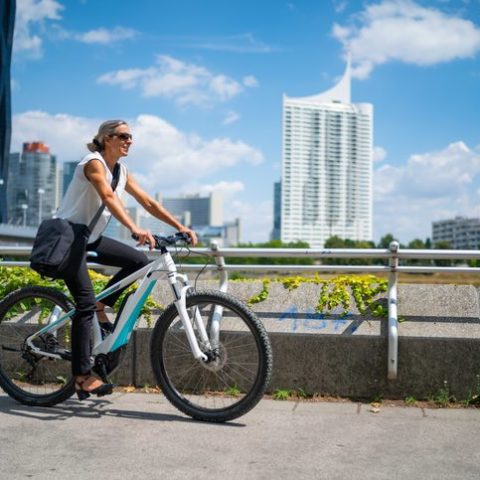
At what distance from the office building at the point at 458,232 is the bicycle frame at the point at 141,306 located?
16723cm

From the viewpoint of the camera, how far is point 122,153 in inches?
185

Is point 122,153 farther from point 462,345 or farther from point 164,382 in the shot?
point 462,345

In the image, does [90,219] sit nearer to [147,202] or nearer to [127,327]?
[147,202]

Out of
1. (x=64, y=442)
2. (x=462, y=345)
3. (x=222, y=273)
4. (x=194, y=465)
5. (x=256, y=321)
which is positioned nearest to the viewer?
(x=194, y=465)

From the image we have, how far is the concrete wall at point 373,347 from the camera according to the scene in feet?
16.1

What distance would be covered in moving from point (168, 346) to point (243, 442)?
118 centimetres

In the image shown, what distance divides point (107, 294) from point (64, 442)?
1.16 m

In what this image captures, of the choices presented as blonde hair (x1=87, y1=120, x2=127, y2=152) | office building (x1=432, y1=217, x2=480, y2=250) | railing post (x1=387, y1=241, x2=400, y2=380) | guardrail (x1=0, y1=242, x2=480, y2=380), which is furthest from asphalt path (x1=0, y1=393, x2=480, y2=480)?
office building (x1=432, y1=217, x2=480, y2=250)

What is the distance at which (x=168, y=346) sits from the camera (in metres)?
4.89

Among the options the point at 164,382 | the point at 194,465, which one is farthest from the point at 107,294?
the point at 194,465

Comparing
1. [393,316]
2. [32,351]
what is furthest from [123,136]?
[393,316]

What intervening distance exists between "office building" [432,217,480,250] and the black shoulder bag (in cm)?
16745

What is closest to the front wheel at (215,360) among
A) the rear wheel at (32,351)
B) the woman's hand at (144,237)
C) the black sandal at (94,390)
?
the black sandal at (94,390)

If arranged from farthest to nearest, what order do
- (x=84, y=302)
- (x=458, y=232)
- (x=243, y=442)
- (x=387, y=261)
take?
(x=458, y=232), (x=387, y=261), (x=84, y=302), (x=243, y=442)
